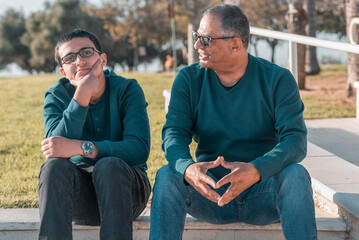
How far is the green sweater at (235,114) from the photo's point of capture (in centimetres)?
271

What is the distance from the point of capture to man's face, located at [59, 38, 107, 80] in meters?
2.98

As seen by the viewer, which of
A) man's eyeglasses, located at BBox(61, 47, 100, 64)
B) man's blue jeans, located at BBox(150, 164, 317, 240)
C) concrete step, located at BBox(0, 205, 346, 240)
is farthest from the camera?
man's eyeglasses, located at BBox(61, 47, 100, 64)

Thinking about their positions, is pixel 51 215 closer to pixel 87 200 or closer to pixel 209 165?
pixel 87 200

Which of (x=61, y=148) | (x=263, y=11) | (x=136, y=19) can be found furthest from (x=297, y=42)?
(x=136, y=19)

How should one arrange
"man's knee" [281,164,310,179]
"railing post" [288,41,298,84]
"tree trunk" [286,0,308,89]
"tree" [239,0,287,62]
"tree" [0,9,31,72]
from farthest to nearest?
"tree" [0,9,31,72]
"tree" [239,0,287,62]
"tree trunk" [286,0,308,89]
"railing post" [288,41,298,84]
"man's knee" [281,164,310,179]

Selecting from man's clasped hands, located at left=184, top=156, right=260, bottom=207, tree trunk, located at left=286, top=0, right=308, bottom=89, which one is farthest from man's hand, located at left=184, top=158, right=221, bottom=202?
tree trunk, located at left=286, top=0, right=308, bottom=89

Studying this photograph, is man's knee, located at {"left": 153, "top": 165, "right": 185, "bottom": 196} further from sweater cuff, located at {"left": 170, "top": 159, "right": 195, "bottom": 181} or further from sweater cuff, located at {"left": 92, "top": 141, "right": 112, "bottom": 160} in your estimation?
sweater cuff, located at {"left": 92, "top": 141, "right": 112, "bottom": 160}

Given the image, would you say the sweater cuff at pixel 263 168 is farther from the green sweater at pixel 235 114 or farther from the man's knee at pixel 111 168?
the man's knee at pixel 111 168

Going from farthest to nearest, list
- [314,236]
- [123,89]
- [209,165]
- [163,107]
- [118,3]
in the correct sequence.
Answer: [118,3]
[163,107]
[123,89]
[209,165]
[314,236]

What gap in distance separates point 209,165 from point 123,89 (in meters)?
0.82

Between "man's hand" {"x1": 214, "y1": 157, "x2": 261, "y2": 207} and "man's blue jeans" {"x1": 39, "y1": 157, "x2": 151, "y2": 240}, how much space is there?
0.50 m

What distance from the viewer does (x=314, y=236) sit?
231 cm

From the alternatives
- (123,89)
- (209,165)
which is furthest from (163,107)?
(209,165)

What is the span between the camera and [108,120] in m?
3.05
